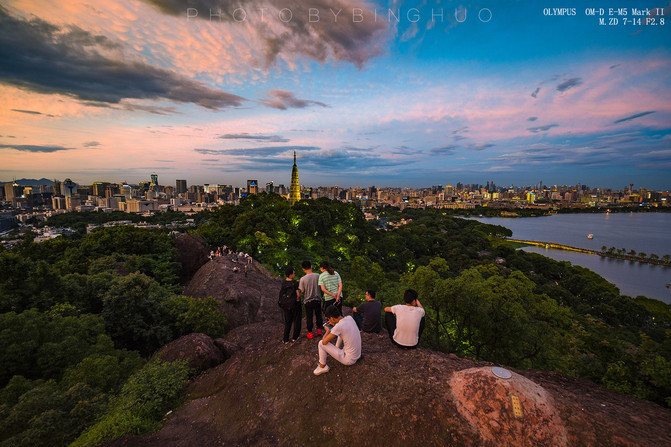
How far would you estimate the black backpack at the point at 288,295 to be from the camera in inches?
264

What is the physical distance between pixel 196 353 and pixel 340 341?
652 centimetres

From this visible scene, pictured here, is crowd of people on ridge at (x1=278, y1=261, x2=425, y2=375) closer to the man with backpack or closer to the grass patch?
the man with backpack

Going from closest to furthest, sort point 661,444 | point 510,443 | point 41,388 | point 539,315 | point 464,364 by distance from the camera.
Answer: point 661,444 < point 510,443 < point 464,364 < point 41,388 < point 539,315

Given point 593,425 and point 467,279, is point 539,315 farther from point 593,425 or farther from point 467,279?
point 593,425

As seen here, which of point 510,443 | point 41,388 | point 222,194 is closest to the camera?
point 510,443

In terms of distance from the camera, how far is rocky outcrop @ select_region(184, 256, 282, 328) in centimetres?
1475

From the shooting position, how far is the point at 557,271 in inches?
2050

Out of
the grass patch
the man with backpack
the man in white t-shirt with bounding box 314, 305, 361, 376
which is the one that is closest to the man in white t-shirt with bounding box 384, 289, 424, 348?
the man in white t-shirt with bounding box 314, 305, 361, 376

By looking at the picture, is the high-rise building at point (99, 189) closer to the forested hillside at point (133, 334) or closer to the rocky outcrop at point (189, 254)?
the forested hillside at point (133, 334)

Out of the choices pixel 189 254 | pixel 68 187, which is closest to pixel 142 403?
pixel 189 254

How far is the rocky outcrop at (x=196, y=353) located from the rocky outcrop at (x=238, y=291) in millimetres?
4226

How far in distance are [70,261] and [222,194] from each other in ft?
621

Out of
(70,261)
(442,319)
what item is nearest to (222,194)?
(70,261)

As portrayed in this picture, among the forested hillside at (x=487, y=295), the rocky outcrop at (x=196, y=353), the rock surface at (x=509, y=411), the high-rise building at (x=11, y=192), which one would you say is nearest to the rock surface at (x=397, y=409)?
the rock surface at (x=509, y=411)
